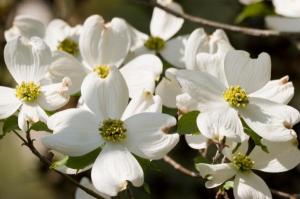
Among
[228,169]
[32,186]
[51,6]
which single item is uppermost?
[228,169]

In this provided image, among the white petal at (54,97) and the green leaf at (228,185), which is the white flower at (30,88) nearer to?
the white petal at (54,97)

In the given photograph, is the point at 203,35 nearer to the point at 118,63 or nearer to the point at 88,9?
the point at 118,63

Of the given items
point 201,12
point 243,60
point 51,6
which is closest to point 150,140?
point 243,60

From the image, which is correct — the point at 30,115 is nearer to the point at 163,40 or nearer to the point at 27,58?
the point at 27,58

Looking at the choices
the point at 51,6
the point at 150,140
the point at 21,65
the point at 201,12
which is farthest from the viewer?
the point at 51,6

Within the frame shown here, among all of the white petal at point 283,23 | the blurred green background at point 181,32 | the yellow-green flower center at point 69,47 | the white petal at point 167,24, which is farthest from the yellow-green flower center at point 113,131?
the blurred green background at point 181,32

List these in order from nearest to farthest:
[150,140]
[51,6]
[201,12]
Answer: [150,140] → [201,12] → [51,6]

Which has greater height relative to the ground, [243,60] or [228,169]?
[243,60]
